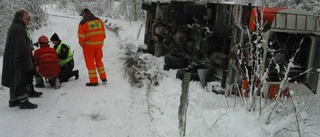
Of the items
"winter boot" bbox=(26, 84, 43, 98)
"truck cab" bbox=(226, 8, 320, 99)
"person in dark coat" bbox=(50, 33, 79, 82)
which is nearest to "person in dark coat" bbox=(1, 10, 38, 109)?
"winter boot" bbox=(26, 84, 43, 98)

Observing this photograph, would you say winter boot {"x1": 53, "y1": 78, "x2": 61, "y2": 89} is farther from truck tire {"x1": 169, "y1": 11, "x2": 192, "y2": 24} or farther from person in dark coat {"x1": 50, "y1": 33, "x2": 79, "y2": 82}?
truck tire {"x1": 169, "y1": 11, "x2": 192, "y2": 24}

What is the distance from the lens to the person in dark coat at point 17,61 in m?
5.49

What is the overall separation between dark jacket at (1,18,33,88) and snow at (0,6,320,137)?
579mm

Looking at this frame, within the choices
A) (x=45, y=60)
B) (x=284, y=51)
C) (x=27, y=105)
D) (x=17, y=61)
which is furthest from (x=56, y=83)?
(x=284, y=51)

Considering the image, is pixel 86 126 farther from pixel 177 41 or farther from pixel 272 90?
pixel 177 41

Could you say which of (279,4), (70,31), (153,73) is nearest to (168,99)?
(153,73)

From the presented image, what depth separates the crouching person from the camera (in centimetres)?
678

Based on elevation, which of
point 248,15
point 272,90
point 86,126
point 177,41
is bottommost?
point 86,126

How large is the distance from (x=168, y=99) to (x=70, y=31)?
45.9ft

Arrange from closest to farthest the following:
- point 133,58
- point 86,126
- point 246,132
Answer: point 246,132
point 86,126
point 133,58

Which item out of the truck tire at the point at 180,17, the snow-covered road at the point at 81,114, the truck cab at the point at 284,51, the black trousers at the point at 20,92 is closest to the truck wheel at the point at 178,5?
the truck tire at the point at 180,17

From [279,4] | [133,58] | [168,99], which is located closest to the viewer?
[168,99]

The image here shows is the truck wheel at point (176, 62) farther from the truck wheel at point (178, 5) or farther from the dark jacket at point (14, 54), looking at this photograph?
the dark jacket at point (14, 54)

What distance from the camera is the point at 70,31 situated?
1894cm
